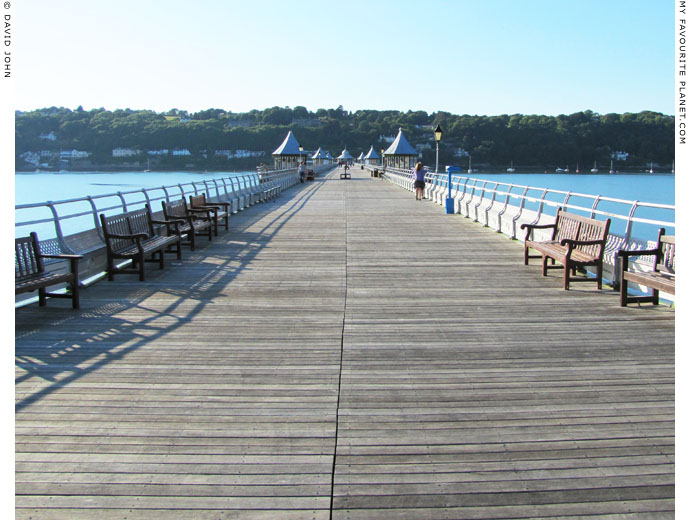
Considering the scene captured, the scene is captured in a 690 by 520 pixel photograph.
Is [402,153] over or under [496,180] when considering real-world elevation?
under

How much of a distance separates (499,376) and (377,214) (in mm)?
15016

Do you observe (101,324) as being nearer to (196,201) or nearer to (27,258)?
(27,258)

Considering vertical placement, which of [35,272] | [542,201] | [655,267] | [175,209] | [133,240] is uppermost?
[542,201]

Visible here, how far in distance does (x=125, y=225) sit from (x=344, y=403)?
664cm

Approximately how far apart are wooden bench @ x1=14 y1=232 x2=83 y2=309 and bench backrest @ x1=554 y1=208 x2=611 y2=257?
641 centimetres

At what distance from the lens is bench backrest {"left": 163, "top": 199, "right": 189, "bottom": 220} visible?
39.3 ft

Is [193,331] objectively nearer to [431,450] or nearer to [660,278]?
[431,450]

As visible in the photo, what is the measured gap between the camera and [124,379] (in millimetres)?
4875

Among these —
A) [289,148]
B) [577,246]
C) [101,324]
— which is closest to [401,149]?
[289,148]

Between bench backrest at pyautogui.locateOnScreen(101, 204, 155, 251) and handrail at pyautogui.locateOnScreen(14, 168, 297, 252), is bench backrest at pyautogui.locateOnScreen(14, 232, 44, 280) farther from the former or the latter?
bench backrest at pyautogui.locateOnScreen(101, 204, 155, 251)

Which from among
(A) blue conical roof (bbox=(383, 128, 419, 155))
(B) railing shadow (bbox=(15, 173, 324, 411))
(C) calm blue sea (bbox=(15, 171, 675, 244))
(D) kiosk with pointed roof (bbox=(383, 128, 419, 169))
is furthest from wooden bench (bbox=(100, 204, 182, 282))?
(C) calm blue sea (bbox=(15, 171, 675, 244))

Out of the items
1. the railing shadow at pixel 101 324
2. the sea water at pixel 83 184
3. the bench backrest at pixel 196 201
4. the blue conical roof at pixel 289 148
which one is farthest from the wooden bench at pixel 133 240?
the sea water at pixel 83 184

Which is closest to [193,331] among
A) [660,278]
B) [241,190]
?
[660,278]

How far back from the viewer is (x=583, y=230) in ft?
29.4
